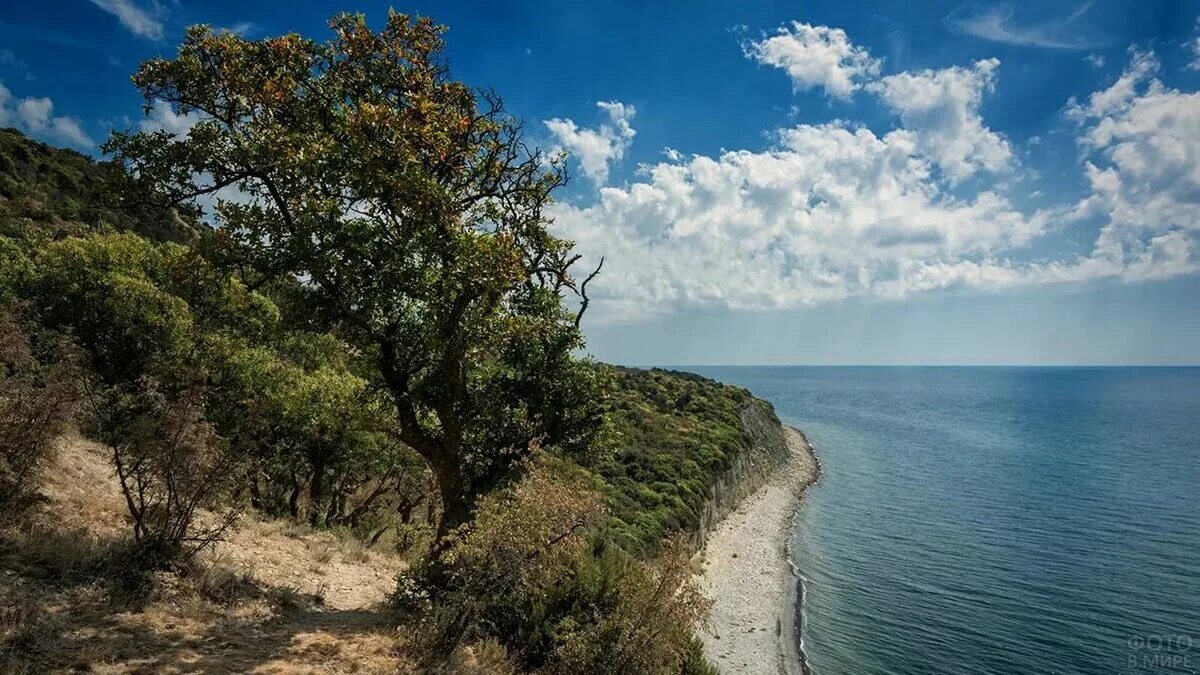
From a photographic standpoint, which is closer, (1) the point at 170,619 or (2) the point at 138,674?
(2) the point at 138,674

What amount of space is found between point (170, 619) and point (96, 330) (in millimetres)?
22133

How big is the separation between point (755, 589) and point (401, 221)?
41680 millimetres

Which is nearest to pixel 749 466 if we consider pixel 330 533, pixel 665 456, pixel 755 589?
pixel 665 456

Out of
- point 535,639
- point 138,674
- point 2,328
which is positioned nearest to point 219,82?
point 2,328

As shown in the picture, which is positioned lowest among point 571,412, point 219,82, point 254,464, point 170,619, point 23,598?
point 170,619

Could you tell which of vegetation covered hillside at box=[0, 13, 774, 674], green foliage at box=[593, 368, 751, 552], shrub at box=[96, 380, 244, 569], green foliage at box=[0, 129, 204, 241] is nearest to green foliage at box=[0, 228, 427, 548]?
vegetation covered hillside at box=[0, 13, 774, 674]

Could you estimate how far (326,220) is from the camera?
10188mm

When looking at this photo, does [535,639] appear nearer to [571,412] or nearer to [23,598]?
[571,412]

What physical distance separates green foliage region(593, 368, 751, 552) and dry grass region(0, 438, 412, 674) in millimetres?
7582

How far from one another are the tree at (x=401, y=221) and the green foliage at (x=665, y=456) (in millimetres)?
3502

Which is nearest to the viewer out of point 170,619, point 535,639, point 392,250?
point 170,619

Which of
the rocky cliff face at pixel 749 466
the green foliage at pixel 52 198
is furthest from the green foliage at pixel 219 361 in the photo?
the rocky cliff face at pixel 749 466

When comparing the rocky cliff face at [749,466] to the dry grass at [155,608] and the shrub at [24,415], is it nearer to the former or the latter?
the dry grass at [155,608]

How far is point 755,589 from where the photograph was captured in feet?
145
